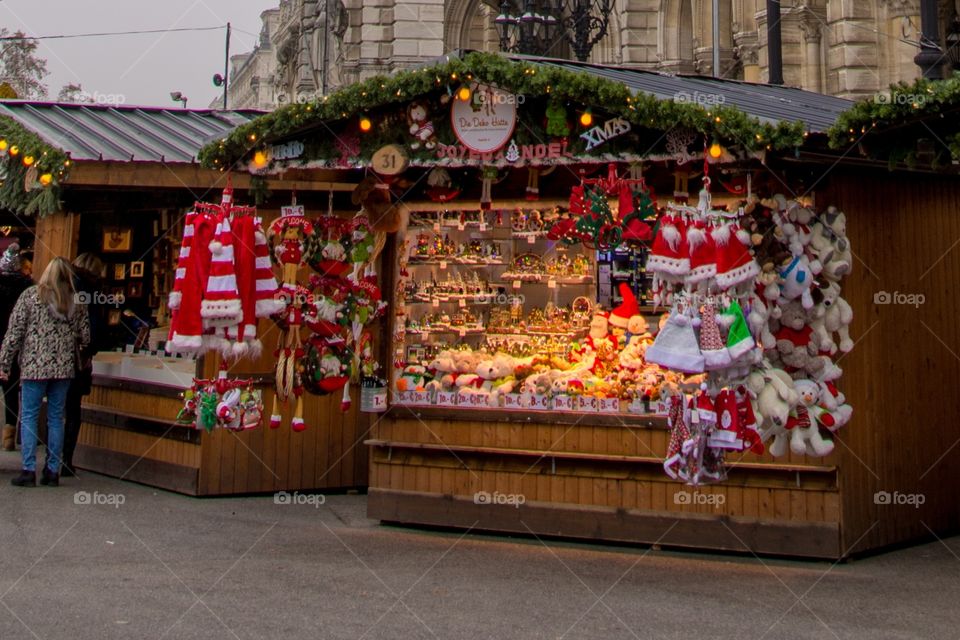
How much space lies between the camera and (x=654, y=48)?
25.0 m

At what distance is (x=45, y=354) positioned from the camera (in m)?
10.4

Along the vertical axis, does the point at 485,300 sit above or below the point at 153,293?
below

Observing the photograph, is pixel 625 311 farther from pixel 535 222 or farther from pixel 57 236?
pixel 57 236

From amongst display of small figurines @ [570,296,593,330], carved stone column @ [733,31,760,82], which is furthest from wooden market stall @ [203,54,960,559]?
carved stone column @ [733,31,760,82]

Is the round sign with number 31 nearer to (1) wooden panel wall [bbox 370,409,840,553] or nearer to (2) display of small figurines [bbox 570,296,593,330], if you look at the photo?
(1) wooden panel wall [bbox 370,409,840,553]

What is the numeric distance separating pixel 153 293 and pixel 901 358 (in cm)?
896

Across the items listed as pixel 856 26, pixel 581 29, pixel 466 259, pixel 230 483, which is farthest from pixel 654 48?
pixel 230 483
